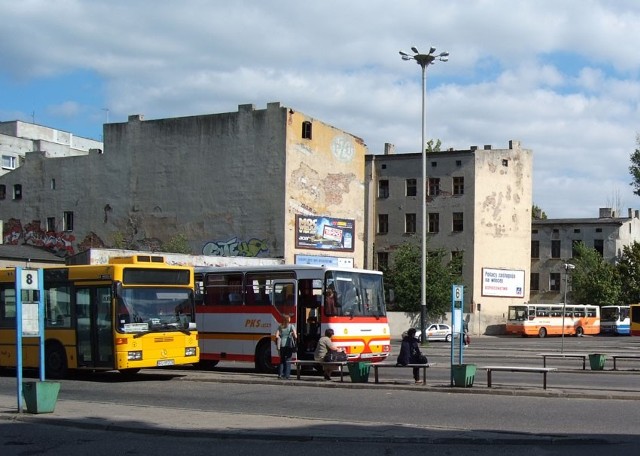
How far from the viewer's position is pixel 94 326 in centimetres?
2095

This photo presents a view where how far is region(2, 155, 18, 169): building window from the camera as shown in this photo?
7519 centimetres

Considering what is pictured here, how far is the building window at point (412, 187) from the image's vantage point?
69375 millimetres

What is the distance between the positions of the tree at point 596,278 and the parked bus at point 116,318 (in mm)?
62317

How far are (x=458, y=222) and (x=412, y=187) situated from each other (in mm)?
4931

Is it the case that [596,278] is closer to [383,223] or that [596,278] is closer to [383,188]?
[383,223]

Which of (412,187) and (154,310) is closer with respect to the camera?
(154,310)

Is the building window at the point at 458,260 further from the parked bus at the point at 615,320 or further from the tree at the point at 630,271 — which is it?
the tree at the point at 630,271

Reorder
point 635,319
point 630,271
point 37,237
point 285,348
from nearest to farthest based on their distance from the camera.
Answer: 1. point 285,348
2. point 37,237
3. point 635,319
4. point 630,271

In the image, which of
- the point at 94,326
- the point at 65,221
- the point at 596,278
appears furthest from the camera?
the point at 596,278

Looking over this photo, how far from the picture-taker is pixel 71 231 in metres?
59.6

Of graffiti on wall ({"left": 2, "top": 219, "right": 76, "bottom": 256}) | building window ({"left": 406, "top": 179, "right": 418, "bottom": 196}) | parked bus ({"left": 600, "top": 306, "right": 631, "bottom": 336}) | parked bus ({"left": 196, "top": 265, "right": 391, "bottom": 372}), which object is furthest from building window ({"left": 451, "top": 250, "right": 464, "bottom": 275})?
parked bus ({"left": 196, "top": 265, "right": 391, "bottom": 372})

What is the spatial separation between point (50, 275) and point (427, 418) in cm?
1188

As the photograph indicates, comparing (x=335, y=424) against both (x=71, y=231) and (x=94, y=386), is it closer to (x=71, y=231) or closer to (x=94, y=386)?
(x=94, y=386)

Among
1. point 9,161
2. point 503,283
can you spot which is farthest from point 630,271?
point 9,161
